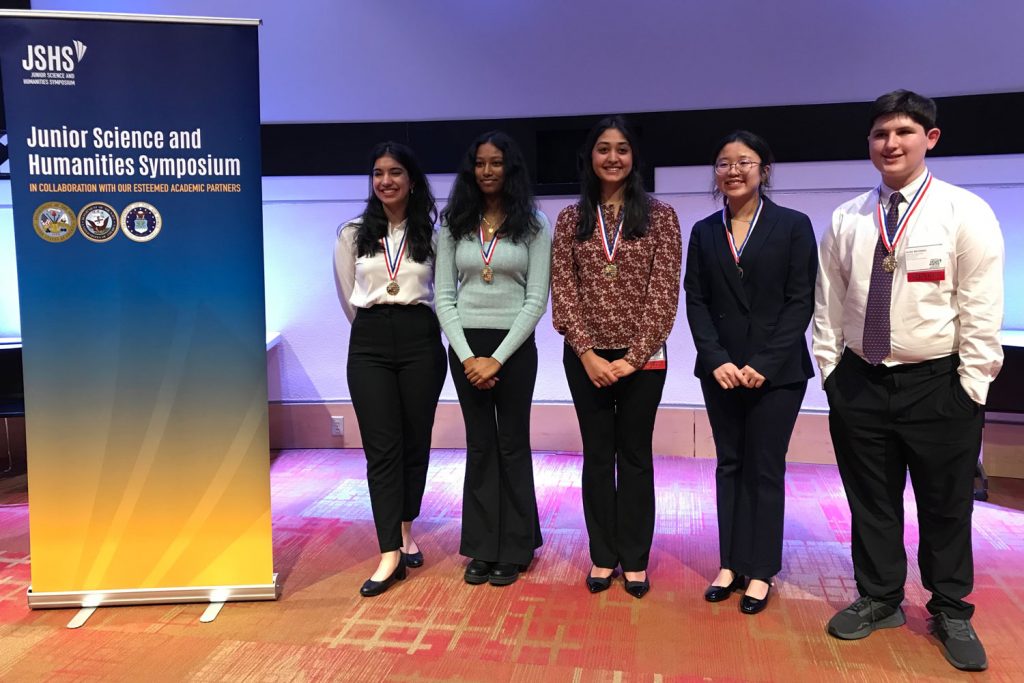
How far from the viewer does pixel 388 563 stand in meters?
2.84

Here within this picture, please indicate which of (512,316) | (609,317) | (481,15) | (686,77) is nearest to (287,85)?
(481,15)

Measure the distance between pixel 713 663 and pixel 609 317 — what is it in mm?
1161

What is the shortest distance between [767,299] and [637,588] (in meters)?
1.16

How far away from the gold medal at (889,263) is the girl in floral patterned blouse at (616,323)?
67cm

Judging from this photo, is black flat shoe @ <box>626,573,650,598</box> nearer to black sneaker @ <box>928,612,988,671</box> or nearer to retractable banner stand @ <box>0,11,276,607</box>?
black sneaker @ <box>928,612,988,671</box>

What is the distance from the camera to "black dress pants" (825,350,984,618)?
225 centimetres

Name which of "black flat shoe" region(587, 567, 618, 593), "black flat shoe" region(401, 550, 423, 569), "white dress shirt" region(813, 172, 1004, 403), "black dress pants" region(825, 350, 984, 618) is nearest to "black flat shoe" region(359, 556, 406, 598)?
"black flat shoe" region(401, 550, 423, 569)

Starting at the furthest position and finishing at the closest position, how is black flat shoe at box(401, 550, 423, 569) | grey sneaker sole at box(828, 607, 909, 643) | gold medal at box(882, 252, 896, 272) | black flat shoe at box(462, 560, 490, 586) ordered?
black flat shoe at box(401, 550, 423, 569), black flat shoe at box(462, 560, 490, 586), grey sneaker sole at box(828, 607, 909, 643), gold medal at box(882, 252, 896, 272)

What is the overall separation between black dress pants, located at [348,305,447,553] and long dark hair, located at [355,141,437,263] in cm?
23

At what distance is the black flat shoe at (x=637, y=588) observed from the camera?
272cm

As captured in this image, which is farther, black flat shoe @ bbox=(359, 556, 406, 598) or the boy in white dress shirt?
black flat shoe @ bbox=(359, 556, 406, 598)

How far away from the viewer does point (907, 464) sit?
2.43 m

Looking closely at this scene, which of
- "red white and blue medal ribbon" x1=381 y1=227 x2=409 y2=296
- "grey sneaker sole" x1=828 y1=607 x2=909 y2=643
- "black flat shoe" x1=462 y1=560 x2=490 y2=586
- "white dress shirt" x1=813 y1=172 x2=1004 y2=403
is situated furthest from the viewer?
"black flat shoe" x1=462 y1=560 x2=490 y2=586

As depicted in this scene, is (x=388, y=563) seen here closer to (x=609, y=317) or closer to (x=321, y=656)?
(x=321, y=656)
